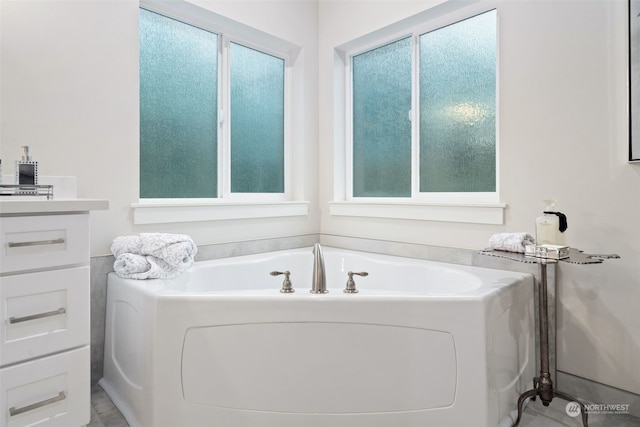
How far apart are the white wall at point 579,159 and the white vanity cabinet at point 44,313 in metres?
1.92

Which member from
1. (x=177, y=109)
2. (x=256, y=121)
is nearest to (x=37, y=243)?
(x=177, y=109)

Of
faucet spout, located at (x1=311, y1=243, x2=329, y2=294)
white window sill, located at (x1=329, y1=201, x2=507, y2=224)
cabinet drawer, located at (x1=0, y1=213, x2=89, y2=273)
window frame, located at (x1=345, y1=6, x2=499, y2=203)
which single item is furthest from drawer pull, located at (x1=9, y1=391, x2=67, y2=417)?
window frame, located at (x1=345, y1=6, x2=499, y2=203)

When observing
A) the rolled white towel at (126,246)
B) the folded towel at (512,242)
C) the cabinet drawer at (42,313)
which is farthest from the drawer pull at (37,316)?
the folded towel at (512,242)

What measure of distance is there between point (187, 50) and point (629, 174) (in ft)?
8.10

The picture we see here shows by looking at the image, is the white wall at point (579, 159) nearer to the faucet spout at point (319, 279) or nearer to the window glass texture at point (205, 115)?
the faucet spout at point (319, 279)

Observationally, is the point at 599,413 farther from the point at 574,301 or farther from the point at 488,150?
the point at 488,150

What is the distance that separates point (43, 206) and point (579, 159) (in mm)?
2163

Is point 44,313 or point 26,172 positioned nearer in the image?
point 44,313

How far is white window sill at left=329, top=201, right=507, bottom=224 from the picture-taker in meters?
2.08

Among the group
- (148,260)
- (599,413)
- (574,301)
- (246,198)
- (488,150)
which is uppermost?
(488,150)

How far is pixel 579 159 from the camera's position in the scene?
5.85 ft

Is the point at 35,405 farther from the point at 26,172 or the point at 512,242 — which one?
the point at 512,242

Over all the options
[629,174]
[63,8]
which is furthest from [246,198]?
[629,174]

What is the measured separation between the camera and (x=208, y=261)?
2299mm
